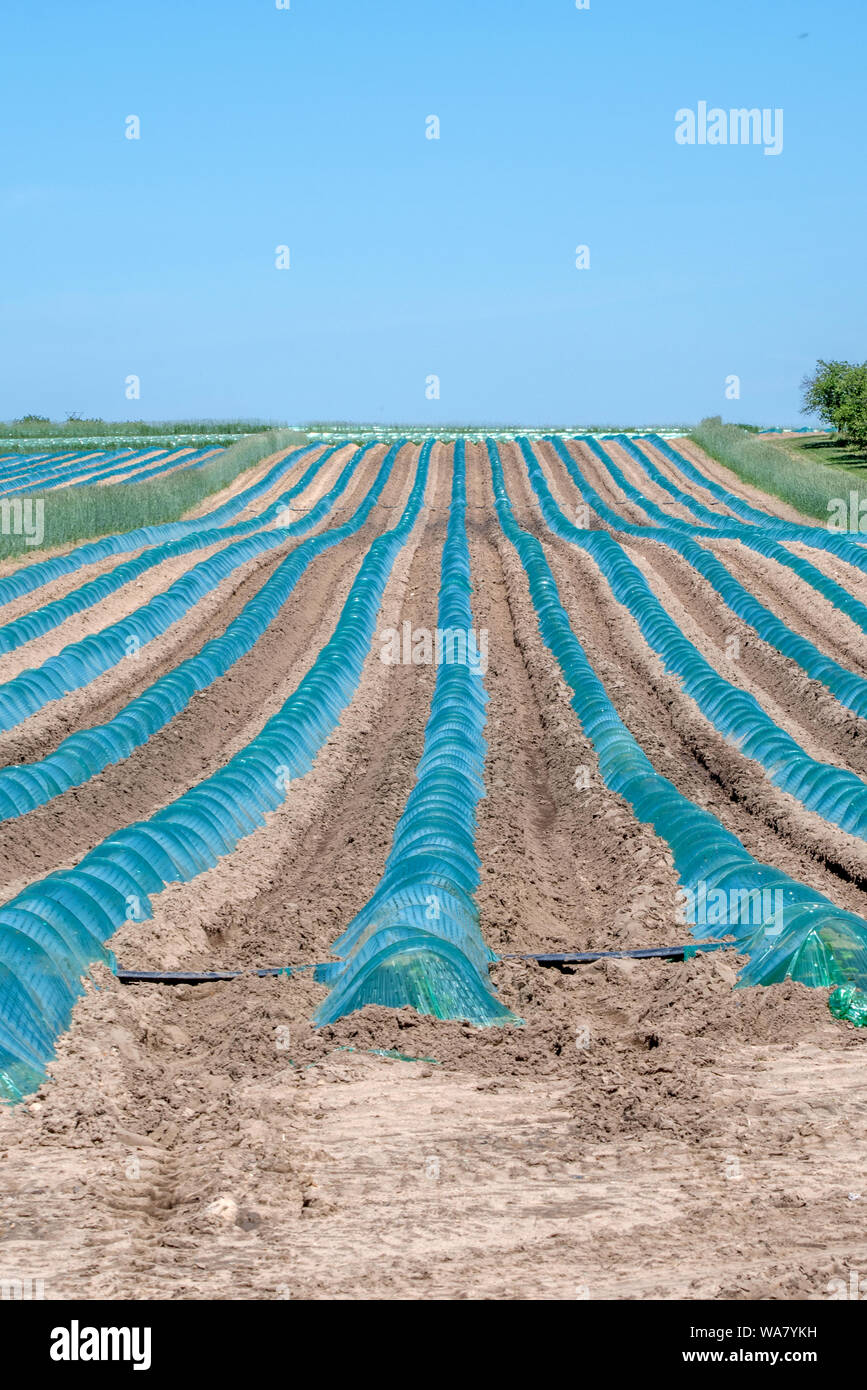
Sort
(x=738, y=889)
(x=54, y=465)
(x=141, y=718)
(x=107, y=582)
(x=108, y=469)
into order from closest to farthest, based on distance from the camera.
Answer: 1. (x=738, y=889)
2. (x=141, y=718)
3. (x=107, y=582)
4. (x=108, y=469)
5. (x=54, y=465)

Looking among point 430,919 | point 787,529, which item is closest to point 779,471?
point 787,529

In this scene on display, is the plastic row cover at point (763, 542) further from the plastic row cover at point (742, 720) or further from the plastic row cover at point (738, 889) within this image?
the plastic row cover at point (738, 889)

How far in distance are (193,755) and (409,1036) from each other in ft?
29.1

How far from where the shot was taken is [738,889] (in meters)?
10.0

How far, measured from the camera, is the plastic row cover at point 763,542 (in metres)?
23.5

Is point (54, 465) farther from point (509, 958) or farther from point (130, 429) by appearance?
point (509, 958)

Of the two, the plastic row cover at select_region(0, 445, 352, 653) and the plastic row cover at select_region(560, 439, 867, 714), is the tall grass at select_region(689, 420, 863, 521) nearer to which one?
the plastic row cover at select_region(560, 439, 867, 714)

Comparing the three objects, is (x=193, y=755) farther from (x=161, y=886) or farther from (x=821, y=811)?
(x=821, y=811)

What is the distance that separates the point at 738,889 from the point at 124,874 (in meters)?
4.82

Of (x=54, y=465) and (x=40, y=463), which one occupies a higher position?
(x=40, y=463)

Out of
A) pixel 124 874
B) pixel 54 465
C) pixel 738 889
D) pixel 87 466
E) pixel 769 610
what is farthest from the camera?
pixel 54 465
